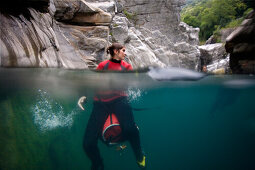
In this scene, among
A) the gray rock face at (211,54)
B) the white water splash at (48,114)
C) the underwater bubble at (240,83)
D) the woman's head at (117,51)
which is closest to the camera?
the woman's head at (117,51)

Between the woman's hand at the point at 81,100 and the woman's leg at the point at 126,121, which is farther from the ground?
the woman's hand at the point at 81,100

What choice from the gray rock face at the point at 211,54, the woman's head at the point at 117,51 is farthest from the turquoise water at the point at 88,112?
the gray rock face at the point at 211,54

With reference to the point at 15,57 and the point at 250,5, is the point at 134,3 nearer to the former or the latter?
the point at 250,5

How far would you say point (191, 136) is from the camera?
7523mm

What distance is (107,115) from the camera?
3107 mm

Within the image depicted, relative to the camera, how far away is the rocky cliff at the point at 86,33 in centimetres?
384

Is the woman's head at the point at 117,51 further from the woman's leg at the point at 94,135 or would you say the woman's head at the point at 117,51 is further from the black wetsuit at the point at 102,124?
the woman's leg at the point at 94,135

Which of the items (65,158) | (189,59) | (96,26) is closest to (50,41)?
(65,158)

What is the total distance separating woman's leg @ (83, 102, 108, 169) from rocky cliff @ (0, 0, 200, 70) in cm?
216

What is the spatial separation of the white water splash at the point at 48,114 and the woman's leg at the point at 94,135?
184cm

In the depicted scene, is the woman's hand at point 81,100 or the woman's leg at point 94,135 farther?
the woman's hand at point 81,100

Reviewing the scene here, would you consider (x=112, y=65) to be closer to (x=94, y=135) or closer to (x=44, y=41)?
(x=94, y=135)

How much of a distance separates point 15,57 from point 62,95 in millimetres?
1474

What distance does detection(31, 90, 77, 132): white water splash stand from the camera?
420 cm
